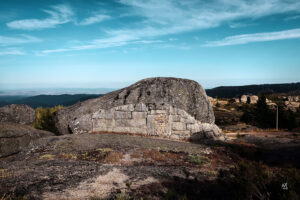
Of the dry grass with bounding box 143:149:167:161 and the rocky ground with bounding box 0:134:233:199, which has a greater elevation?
the rocky ground with bounding box 0:134:233:199

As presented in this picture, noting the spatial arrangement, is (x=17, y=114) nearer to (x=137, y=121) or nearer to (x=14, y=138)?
(x=14, y=138)

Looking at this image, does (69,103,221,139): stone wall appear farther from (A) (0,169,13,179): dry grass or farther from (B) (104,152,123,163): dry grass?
(A) (0,169,13,179): dry grass

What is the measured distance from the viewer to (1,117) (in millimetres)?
13734

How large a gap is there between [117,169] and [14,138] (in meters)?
7.43

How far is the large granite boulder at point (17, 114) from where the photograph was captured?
1402 cm

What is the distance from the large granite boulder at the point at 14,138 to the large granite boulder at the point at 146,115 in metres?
2.84

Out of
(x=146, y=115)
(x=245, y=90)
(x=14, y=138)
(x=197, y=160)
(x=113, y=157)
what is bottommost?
(x=197, y=160)

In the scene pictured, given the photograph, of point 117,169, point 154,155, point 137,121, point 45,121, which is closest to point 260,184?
point 117,169

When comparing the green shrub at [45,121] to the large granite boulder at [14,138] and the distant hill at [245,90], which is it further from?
the distant hill at [245,90]

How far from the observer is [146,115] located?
15.3 m

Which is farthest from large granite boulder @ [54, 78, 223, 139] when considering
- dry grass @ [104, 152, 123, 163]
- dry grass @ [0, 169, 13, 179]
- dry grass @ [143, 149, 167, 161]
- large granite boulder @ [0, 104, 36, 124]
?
dry grass @ [0, 169, 13, 179]

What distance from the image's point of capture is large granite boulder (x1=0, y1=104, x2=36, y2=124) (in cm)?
1402

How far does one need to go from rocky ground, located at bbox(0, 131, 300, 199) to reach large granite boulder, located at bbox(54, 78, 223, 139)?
242cm

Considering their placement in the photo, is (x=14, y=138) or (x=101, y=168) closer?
(x=101, y=168)
